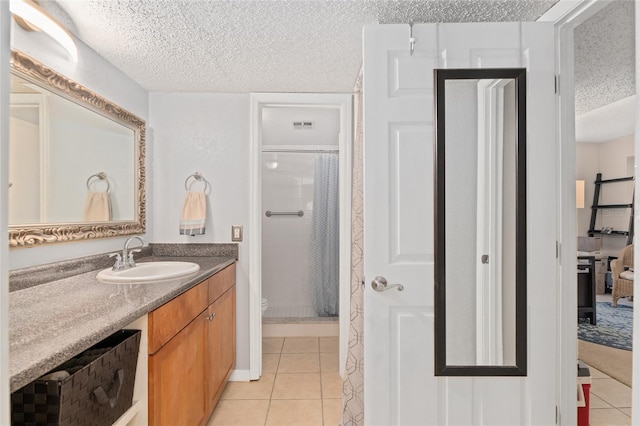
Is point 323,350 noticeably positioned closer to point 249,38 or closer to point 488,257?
point 488,257

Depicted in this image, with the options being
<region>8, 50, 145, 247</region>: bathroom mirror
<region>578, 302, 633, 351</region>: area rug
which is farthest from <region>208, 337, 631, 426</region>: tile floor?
<region>8, 50, 145, 247</region>: bathroom mirror

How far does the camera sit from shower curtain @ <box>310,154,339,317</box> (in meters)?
3.87

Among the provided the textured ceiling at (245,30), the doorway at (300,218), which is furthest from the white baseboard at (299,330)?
the textured ceiling at (245,30)

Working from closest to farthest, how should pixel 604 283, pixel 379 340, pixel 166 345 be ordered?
pixel 166 345 < pixel 379 340 < pixel 604 283

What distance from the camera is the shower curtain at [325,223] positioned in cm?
387

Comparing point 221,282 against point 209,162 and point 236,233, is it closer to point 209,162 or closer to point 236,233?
point 236,233

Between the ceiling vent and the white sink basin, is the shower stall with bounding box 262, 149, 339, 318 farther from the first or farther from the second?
the white sink basin

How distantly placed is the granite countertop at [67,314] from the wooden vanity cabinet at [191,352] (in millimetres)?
98

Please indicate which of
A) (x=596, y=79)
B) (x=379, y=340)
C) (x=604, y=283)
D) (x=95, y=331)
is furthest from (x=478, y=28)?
(x=604, y=283)

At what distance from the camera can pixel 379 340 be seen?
152cm

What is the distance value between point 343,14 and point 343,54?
1.22ft

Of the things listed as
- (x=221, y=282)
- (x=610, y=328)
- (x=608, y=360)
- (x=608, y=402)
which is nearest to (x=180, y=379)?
(x=221, y=282)

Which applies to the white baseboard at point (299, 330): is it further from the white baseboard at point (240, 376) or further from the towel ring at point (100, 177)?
the towel ring at point (100, 177)

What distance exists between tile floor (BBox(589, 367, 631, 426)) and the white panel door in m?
0.96
